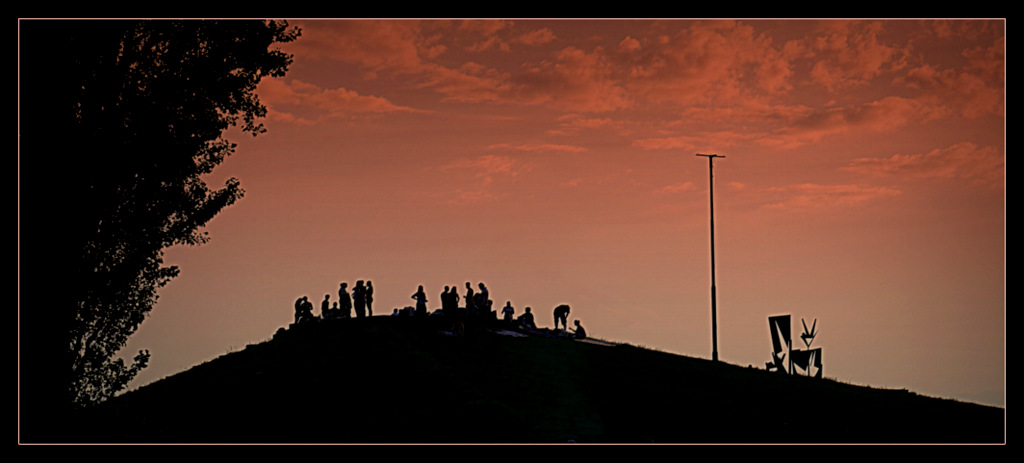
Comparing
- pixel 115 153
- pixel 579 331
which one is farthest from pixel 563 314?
pixel 115 153

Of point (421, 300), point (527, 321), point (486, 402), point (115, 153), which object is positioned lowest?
point (486, 402)

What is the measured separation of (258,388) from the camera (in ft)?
99.6

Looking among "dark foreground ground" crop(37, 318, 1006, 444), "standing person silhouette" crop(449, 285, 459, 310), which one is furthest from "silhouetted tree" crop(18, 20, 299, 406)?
"standing person silhouette" crop(449, 285, 459, 310)

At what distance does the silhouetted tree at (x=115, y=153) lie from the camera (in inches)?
861

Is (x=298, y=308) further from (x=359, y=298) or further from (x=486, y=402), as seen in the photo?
(x=486, y=402)

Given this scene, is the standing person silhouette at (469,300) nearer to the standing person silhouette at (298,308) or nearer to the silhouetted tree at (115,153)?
the standing person silhouette at (298,308)

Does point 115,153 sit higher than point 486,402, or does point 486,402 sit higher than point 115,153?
point 115,153

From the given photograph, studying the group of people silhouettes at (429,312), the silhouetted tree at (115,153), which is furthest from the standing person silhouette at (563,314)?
Answer: the silhouetted tree at (115,153)

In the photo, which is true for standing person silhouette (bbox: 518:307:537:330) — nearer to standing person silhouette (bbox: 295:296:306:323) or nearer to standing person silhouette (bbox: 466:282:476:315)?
standing person silhouette (bbox: 466:282:476:315)

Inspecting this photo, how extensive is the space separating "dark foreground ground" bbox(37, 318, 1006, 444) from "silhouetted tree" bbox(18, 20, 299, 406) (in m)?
2.79

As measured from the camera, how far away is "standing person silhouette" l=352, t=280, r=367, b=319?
42688 millimetres

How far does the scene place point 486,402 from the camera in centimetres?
2556

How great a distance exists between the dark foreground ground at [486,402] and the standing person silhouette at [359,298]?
127 inches

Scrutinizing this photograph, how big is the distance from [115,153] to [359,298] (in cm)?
2044
